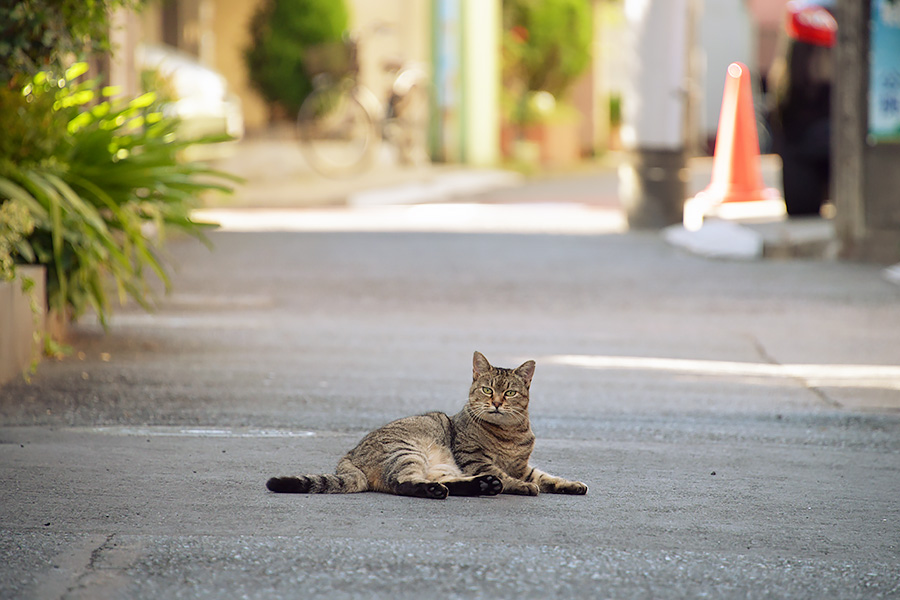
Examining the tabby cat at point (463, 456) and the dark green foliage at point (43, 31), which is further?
the dark green foliage at point (43, 31)

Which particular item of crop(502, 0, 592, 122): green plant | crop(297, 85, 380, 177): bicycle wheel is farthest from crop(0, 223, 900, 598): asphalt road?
crop(502, 0, 592, 122): green plant

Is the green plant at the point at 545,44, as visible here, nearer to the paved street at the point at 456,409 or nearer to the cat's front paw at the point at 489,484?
the paved street at the point at 456,409

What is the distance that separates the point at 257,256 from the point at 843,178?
468 cm

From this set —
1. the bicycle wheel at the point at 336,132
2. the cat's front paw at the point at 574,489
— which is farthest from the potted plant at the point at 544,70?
the cat's front paw at the point at 574,489

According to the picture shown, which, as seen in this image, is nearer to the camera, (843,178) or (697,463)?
(697,463)

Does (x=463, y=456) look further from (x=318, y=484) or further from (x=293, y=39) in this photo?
(x=293, y=39)

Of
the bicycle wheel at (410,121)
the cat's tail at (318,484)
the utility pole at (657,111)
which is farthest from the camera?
the bicycle wheel at (410,121)

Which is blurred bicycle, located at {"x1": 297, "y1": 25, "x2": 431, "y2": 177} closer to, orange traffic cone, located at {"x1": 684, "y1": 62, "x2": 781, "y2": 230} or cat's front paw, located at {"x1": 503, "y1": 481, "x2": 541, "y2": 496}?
orange traffic cone, located at {"x1": 684, "y1": 62, "x2": 781, "y2": 230}

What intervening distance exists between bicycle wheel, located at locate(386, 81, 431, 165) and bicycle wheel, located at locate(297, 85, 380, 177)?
18.6 inches

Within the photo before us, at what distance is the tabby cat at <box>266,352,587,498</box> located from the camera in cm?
418

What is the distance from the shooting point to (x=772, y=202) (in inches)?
528

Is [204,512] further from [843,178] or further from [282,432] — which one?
[843,178]

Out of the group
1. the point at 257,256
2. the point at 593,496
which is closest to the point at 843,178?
the point at 257,256

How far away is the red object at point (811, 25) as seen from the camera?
38.6 feet
